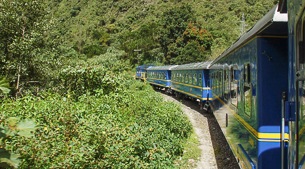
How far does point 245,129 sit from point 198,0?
81400 mm

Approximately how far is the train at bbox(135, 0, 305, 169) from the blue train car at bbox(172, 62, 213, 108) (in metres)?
8.24

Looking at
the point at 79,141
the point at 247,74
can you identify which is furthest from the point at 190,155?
the point at 79,141

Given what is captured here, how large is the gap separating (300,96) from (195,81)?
563 inches

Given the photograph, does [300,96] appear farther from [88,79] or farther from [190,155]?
[88,79]

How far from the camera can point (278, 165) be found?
4.42 metres

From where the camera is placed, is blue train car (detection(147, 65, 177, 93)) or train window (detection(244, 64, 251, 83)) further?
A: blue train car (detection(147, 65, 177, 93))

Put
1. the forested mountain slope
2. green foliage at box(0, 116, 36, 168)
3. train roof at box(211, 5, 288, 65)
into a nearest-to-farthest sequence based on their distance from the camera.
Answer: green foliage at box(0, 116, 36, 168) → train roof at box(211, 5, 288, 65) → the forested mountain slope

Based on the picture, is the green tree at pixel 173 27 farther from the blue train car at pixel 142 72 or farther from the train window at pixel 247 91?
the train window at pixel 247 91

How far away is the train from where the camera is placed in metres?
3.08

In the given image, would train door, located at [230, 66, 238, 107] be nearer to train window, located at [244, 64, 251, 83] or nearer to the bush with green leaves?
train window, located at [244, 64, 251, 83]

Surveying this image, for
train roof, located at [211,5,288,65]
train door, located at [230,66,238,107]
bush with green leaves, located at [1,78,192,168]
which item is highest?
train roof, located at [211,5,288,65]

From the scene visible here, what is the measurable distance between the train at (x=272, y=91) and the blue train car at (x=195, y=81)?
8.24 m

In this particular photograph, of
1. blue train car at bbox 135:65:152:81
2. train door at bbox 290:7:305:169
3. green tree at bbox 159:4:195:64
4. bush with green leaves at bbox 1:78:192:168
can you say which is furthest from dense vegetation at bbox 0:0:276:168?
green tree at bbox 159:4:195:64

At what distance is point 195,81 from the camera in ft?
56.8
